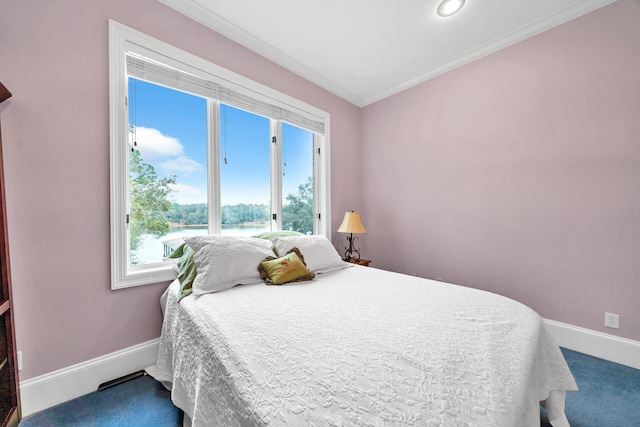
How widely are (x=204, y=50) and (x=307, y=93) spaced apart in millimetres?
1186

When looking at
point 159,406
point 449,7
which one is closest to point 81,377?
point 159,406

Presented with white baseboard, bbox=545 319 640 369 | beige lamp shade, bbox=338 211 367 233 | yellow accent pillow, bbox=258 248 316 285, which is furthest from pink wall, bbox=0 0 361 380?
white baseboard, bbox=545 319 640 369

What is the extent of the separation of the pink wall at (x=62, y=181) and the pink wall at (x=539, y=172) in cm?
286

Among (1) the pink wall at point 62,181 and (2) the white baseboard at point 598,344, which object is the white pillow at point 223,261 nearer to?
(1) the pink wall at point 62,181

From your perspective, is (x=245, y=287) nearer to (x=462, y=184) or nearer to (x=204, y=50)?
(x=204, y=50)

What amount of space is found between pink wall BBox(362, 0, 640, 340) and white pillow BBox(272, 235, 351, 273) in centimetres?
134

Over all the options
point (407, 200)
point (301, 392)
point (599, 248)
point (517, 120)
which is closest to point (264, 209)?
point (407, 200)

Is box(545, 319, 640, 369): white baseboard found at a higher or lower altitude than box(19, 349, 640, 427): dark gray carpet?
higher

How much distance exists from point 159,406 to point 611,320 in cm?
328

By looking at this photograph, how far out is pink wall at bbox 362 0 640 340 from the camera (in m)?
1.86

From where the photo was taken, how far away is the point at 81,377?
5.08 ft

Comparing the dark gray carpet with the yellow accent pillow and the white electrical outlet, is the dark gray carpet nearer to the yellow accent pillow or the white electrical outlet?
the white electrical outlet

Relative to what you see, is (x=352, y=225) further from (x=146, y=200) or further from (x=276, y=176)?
(x=146, y=200)

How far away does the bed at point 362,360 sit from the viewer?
26.6 inches
